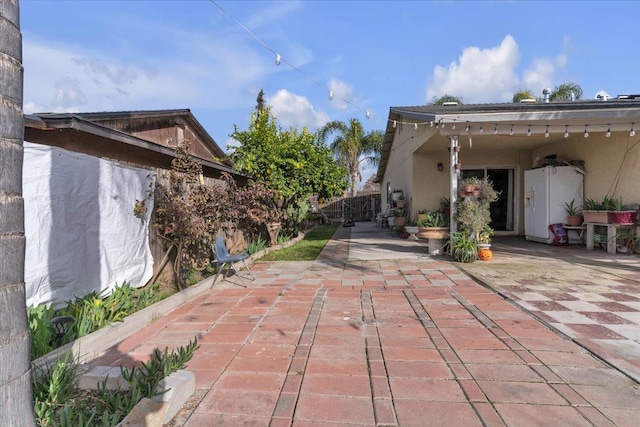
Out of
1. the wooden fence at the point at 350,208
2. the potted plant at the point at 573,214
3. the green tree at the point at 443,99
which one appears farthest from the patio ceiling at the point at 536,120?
the wooden fence at the point at 350,208

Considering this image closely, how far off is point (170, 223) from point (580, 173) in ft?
30.2

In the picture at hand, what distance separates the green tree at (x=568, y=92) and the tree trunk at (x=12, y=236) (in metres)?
21.1

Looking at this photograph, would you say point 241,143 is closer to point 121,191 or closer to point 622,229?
point 121,191

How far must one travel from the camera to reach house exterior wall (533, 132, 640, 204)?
300 inches

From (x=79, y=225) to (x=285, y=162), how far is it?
19.6 feet

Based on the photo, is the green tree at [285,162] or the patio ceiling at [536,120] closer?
the patio ceiling at [536,120]

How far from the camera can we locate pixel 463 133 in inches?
289

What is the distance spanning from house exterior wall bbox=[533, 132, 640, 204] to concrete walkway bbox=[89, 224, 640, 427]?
392 cm

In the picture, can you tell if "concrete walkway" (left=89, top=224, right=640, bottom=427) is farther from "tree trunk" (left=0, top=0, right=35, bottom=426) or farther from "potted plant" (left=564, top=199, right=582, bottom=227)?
"potted plant" (left=564, top=199, right=582, bottom=227)

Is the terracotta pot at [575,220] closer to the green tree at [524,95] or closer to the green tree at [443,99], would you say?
the green tree at [524,95]

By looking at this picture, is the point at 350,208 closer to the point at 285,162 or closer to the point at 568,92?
the point at 568,92

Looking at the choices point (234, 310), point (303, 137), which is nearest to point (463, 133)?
point (303, 137)

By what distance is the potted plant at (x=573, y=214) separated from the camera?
8.49m

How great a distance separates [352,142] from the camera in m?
25.1
